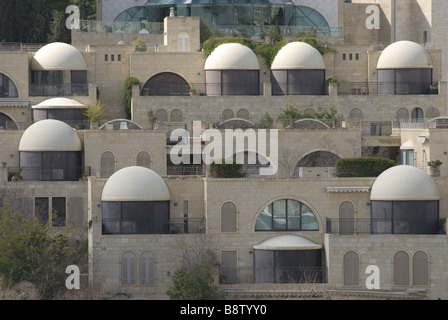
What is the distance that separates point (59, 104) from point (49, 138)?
5.21 m

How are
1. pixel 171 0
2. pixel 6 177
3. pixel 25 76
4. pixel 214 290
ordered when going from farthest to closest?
pixel 171 0
pixel 25 76
pixel 6 177
pixel 214 290

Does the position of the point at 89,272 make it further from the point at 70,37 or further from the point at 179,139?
the point at 70,37

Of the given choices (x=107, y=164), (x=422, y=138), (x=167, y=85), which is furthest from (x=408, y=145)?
(x=107, y=164)

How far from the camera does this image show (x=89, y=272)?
67375mm

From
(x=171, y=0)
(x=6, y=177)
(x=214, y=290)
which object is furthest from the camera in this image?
(x=171, y=0)

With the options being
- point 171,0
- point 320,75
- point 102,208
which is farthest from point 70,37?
point 102,208

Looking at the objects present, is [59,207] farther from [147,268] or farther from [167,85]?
[167,85]

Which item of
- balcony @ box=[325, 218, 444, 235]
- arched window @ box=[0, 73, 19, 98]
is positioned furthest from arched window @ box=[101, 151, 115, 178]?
balcony @ box=[325, 218, 444, 235]

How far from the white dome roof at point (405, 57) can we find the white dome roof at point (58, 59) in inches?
653

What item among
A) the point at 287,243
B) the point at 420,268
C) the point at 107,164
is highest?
the point at 107,164

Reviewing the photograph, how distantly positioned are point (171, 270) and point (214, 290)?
3476 millimetres

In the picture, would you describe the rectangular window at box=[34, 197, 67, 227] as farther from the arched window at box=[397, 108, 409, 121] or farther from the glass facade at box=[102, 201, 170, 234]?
the arched window at box=[397, 108, 409, 121]

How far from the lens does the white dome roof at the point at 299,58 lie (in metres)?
81.6

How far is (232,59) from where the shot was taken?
81.4 meters
